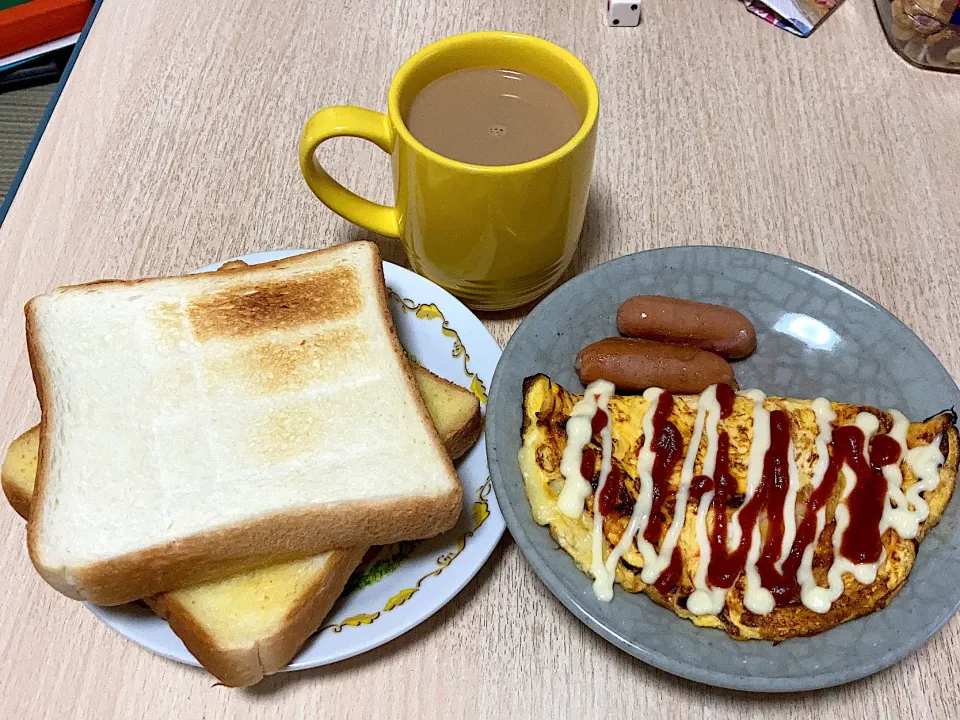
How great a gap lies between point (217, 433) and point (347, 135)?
543 millimetres

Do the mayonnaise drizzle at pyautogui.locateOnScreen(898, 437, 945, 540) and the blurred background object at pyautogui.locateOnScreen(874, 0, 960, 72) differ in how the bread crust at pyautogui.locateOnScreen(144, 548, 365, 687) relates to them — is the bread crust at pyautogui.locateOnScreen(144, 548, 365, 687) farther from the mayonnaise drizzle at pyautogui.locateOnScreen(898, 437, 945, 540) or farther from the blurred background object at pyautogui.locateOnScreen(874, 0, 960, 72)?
the blurred background object at pyautogui.locateOnScreen(874, 0, 960, 72)

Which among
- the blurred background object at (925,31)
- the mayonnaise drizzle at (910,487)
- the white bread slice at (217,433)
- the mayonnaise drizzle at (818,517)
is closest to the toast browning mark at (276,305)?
the white bread slice at (217,433)

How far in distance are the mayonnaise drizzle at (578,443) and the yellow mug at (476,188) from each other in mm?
278

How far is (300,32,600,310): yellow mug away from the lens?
1.22 meters

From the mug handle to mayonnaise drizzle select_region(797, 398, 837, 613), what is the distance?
2.69 ft

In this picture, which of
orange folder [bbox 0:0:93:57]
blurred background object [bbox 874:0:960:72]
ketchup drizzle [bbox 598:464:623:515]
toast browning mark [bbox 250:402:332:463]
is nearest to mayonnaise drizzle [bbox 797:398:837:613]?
ketchup drizzle [bbox 598:464:623:515]

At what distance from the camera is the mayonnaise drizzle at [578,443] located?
1157mm

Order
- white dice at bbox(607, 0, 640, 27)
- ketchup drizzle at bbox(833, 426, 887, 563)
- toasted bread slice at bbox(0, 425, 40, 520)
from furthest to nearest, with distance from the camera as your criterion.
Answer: white dice at bbox(607, 0, 640, 27) < toasted bread slice at bbox(0, 425, 40, 520) < ketchup drizzle at bbox(833, 426, 887, 563)

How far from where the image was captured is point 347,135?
1.31 meters

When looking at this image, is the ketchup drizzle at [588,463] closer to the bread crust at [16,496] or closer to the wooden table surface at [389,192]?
the wooden table surface at [389,192]

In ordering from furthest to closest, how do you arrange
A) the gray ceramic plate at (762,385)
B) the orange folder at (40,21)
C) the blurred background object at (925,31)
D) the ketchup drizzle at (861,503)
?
the orange folder at (40,21) < the blurred background object at (925,31) < the ketchup drizzle at (861,503) < the gray ceramic plate at (762,385)

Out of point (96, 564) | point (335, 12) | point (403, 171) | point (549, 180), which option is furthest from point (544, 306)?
point (335, 12)

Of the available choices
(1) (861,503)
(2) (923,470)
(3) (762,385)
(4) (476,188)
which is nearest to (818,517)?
(1) (861,503)

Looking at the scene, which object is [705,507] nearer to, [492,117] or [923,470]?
[923,470]
